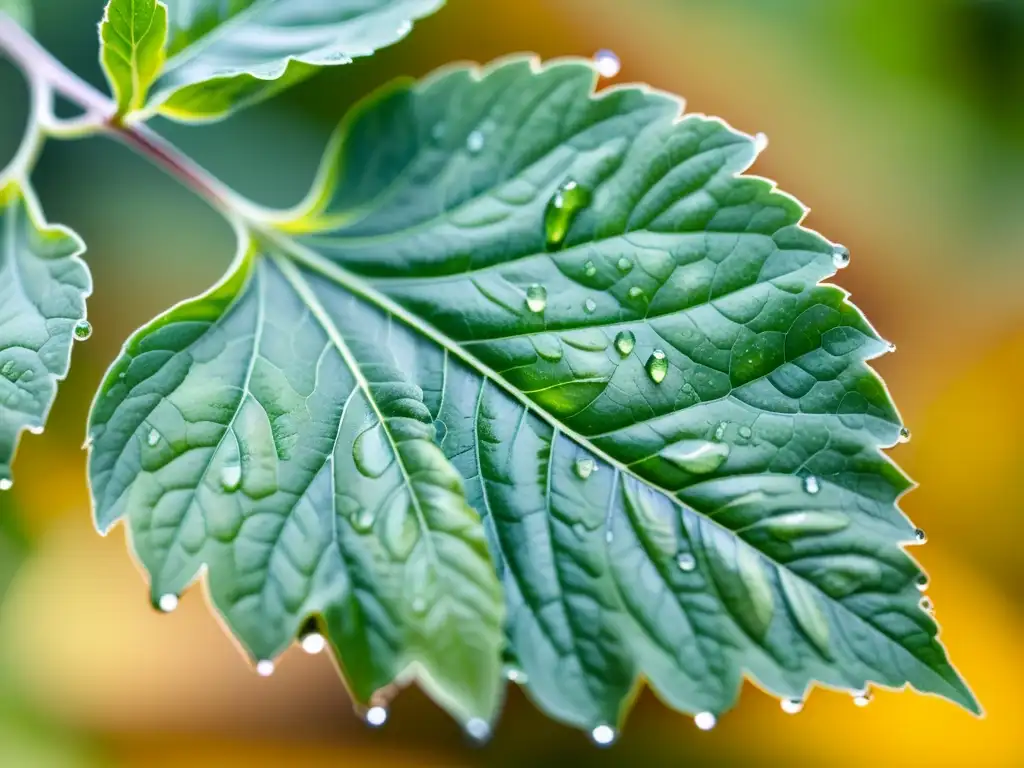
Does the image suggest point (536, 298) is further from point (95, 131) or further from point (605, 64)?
point (95, 131)

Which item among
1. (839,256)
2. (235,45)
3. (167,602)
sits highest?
(839,256)

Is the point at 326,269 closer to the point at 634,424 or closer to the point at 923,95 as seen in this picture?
→ the point at 634,424

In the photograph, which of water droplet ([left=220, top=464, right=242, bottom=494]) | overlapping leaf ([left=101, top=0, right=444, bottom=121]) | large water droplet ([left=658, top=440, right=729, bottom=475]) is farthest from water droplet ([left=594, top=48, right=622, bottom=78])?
water droplet ([left=220, top=464, right=242, bottom=494])

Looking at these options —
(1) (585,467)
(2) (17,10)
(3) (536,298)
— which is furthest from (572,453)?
(2) (17,10)

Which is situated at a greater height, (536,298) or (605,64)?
(605,64)

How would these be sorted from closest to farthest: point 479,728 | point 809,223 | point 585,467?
point 479,728
point 585,467
point 809,223

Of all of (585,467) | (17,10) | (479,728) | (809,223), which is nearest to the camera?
(479,728)

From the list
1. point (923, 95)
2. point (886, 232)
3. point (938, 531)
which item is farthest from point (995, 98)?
point (938, 531)

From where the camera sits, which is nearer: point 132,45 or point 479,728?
point 479,728
